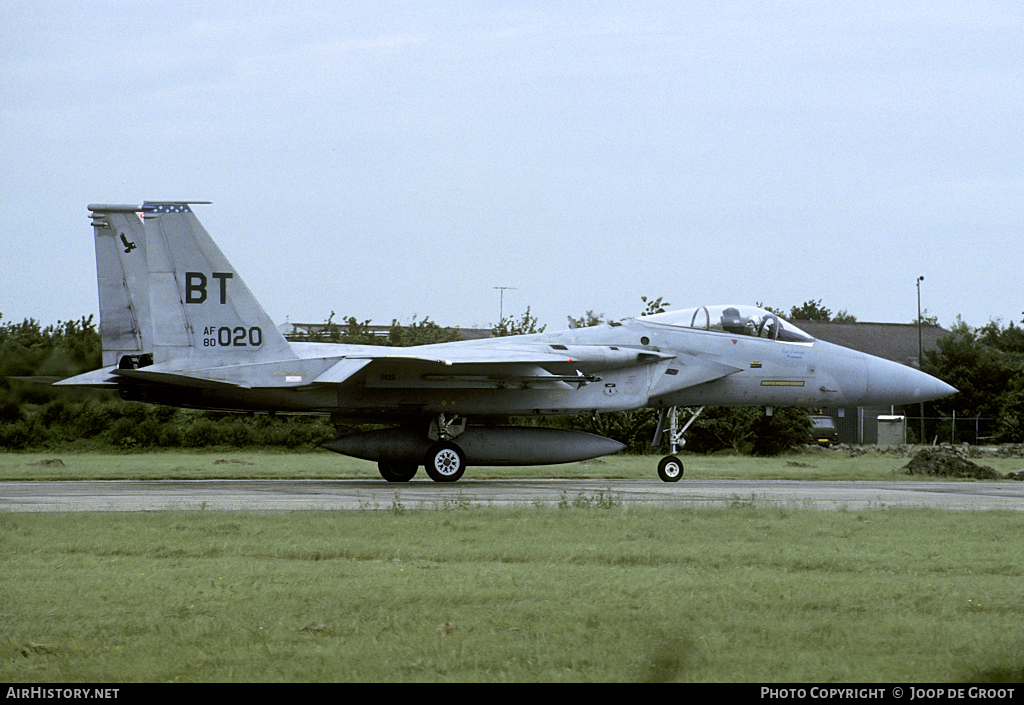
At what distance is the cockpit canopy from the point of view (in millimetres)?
21609

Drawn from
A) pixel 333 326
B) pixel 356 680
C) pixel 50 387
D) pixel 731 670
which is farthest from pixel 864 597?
pixel 333 326

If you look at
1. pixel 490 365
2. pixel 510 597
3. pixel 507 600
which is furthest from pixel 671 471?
pixel 507 600

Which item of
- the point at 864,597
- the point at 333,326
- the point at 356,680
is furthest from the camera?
the point at 333,326

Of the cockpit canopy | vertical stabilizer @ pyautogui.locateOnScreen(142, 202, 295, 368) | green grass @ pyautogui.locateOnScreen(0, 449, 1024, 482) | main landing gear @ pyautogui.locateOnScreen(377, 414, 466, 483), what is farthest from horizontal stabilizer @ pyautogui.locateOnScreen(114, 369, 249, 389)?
the cockpit canopy

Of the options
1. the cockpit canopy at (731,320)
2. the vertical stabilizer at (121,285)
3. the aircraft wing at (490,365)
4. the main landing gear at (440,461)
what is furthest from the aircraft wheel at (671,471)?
the vertical stabilizer at (121,285)

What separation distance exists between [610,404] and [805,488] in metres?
4.09

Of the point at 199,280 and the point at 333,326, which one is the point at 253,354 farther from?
the point at 333,326

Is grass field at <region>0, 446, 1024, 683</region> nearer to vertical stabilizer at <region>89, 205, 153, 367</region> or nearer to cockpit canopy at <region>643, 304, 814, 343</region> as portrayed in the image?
vertical stabilizer at <region>89, 205, 153, 367</region>

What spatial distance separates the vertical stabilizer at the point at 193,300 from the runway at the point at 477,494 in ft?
7.79

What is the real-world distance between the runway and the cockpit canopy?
9.80 feet

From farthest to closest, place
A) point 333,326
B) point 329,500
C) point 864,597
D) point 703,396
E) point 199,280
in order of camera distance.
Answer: point 333,326 → point 703,396 → point 199,280 → point 329,500 → point 864,597

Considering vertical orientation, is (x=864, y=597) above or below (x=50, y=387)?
below

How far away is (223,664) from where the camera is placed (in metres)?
5.52

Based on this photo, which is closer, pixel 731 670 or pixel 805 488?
pixel 731 670
